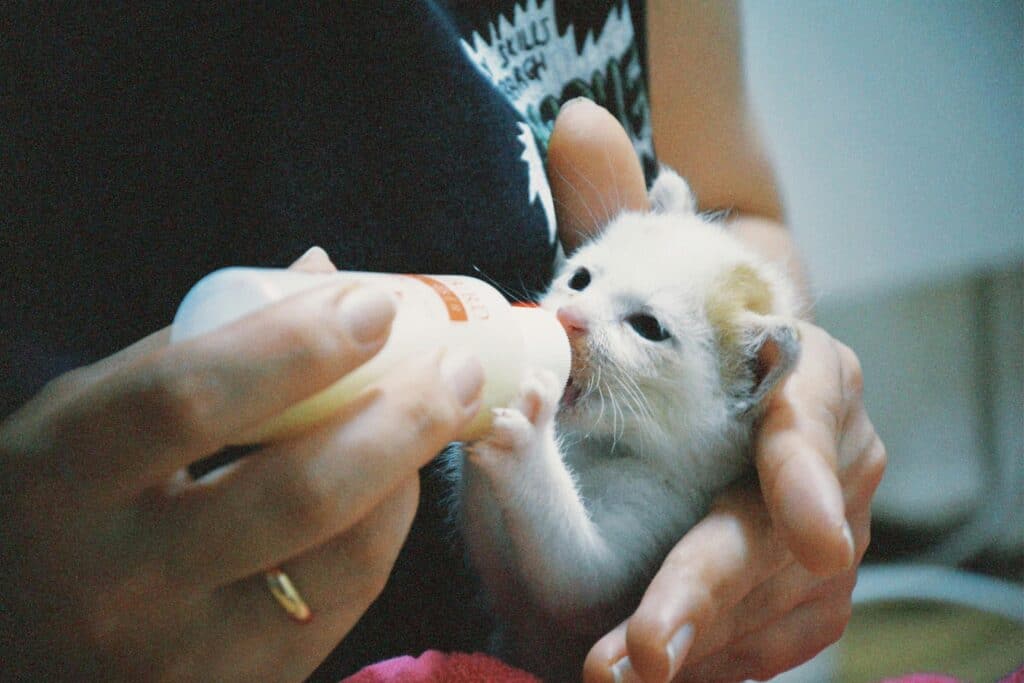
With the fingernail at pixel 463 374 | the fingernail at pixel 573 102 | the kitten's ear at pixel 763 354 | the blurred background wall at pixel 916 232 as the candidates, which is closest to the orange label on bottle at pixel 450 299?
the fingernail at pixel 463 374

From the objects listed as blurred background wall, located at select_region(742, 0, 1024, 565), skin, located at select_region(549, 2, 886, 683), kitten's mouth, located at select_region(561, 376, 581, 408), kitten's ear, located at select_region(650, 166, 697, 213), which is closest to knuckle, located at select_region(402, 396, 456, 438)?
skin, located at select_region(549, 2, 886, 683)

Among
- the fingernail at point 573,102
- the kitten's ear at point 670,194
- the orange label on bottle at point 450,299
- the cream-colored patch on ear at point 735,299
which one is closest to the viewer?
the orange label on bottle at point 450,299

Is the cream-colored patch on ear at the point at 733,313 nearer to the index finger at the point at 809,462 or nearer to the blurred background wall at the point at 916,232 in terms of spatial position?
the index finger at the point at 809,462

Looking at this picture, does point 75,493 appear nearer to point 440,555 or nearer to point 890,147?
point 440,555

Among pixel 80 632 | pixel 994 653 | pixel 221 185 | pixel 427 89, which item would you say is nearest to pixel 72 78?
pixel 221 185

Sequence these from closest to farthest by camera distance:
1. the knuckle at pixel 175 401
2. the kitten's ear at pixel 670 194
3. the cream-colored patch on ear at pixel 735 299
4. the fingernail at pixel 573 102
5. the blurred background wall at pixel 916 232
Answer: the knuckle at pixel 175 401, the cream-colored patch on ear at pixel 735 299, the fingernail at pixel 573 102, the kitten's ear at pixel 670 194, the blurred background wall at pixel 916 232

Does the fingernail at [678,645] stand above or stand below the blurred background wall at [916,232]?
above
